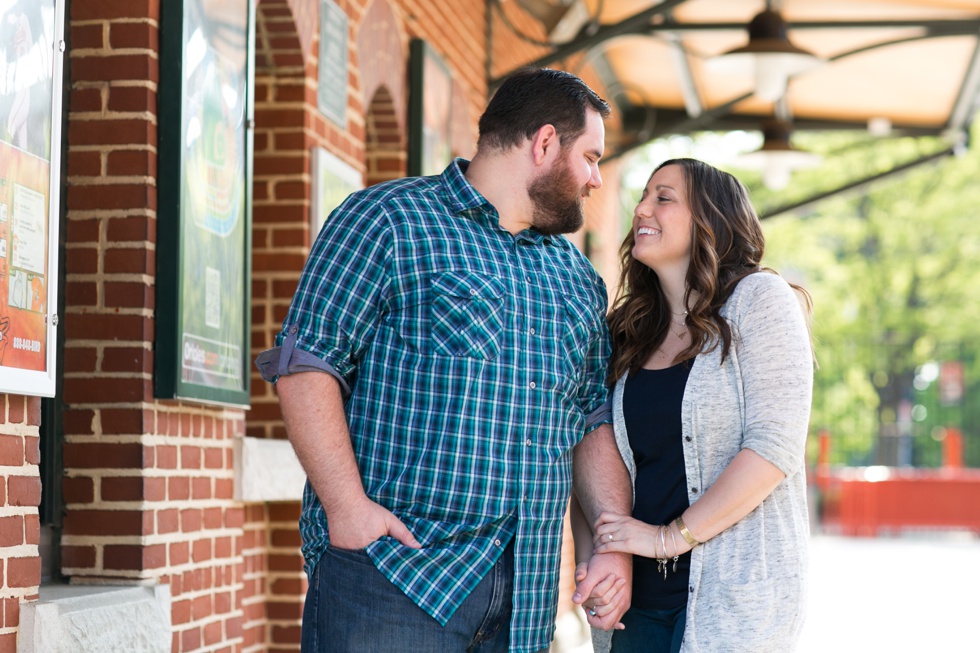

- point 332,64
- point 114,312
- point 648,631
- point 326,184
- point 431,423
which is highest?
point 332,64

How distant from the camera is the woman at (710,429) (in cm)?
312

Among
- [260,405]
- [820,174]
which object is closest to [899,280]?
[820,174]

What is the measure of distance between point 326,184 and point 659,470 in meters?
2.53

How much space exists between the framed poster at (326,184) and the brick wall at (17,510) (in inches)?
84.6

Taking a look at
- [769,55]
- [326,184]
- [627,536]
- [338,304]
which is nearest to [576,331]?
[627,536]

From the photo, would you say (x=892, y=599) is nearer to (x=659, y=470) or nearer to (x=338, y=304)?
(x=659, y=470)

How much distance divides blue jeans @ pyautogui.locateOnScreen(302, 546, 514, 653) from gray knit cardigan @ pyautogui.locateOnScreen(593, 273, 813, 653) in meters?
0.48

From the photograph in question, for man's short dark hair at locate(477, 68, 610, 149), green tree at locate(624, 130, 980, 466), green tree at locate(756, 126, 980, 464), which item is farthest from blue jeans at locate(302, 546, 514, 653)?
green tree at locate(756, 126, 980, 464)

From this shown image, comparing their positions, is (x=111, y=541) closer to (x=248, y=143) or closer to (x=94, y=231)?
(x=94, y=231)

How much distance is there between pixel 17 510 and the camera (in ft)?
10.4

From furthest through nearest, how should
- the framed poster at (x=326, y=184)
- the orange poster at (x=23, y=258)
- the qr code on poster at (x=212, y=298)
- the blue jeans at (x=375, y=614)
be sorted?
the framed poster at (x=326, y=184) → the qr code on poster at (x=212, y=298) → the orange poster at (x=23, y=258) → the blue jeans at (x=375, y=614)

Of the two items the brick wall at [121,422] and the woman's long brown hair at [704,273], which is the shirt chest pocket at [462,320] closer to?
the woman's long brown hair at [704,273]

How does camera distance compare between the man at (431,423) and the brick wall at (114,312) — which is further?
the brick wall at (114,312)

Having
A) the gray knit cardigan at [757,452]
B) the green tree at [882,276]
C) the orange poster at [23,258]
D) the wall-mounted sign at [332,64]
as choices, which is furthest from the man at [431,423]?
the green tree at [882,276]
